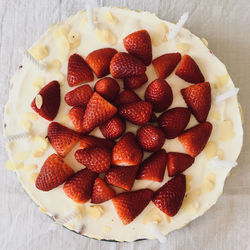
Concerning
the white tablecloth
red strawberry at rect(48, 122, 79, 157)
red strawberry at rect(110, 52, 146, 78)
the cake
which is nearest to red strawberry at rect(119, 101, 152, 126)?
the cake

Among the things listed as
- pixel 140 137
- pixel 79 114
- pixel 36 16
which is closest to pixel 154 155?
pixel 140 137

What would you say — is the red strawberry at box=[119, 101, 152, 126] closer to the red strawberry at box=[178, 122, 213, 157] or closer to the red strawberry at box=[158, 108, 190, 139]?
the red strawberry at box=[158, 108, 190, 139]

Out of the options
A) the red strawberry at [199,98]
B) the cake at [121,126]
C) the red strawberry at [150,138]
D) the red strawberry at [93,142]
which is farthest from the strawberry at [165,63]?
the red strawberry at [93,142]

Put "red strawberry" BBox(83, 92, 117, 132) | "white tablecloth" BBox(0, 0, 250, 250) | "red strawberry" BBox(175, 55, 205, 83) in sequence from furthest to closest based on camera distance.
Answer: "white tablecloth" BBox(0, 0, 250, 250), "red strawberry" BBox(175, 55, 205, 83), "red strawberry" BBox(83, 92, 117, 132)

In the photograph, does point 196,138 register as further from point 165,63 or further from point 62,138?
point 62,138

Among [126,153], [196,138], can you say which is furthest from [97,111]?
[196,138]

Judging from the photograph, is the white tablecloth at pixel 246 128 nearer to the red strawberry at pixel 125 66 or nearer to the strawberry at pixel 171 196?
the strawberry at pixel 171 196
